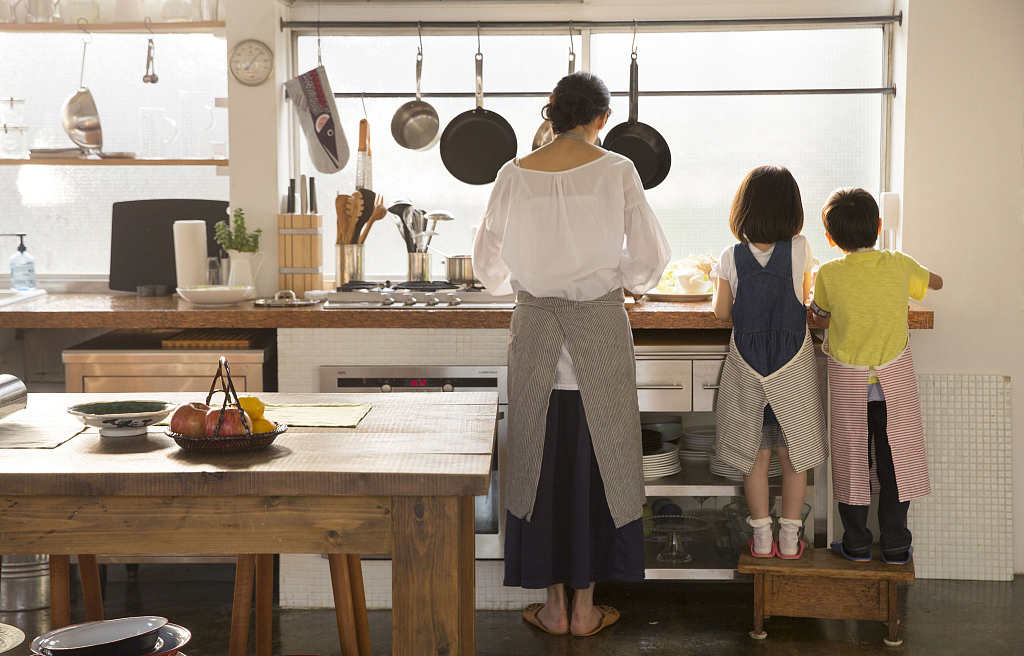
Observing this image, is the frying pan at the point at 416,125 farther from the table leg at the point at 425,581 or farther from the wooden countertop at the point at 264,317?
the table leg at the point at 425,581

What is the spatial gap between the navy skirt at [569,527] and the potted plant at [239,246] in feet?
4.72

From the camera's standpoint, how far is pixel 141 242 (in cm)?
362

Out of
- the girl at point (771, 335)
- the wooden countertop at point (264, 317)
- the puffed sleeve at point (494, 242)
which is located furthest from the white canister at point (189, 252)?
the girl at point (771, 335)

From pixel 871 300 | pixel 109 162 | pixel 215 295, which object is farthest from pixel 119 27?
pixel 871 300

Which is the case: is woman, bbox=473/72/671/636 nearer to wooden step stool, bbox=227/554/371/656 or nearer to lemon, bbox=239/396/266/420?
wooden step stool, bbox=227/554/371/656

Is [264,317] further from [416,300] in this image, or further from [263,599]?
[263,599]

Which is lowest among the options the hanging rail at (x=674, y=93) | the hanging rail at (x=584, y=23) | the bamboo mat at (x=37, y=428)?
the bamboo mat at (x=37, y=428)

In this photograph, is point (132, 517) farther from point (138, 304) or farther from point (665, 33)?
point (665, 33)

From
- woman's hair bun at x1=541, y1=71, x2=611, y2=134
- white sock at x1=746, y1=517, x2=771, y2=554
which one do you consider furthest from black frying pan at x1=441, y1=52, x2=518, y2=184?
white sock at x1=746, y1=517, x2=771, y2=554

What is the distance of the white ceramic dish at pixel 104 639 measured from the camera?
1.32 meters

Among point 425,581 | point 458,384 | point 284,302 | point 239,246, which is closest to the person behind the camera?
point 425,581

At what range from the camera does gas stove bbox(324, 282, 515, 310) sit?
118 inches

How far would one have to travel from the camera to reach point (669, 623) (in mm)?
2848

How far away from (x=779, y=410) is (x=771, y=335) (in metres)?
0.22
